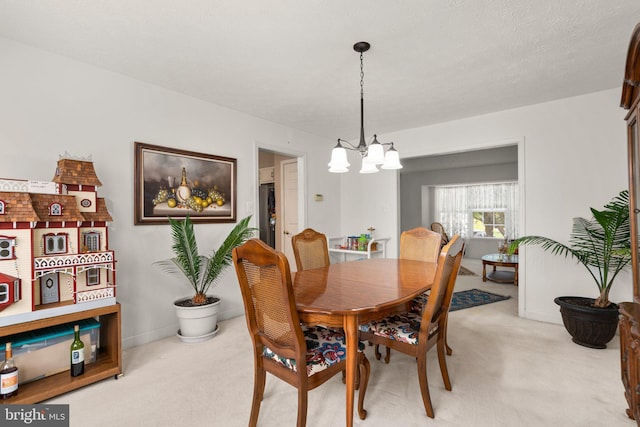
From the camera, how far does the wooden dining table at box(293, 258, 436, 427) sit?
1491 millimetres

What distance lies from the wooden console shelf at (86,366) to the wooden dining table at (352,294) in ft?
4.55

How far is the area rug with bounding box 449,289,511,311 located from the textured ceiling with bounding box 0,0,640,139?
2466 millimetres

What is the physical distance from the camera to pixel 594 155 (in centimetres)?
313

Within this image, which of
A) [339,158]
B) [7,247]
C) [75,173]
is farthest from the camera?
[339,158]

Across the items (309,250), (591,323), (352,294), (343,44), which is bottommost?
(591,323)

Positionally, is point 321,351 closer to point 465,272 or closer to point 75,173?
point 75,173

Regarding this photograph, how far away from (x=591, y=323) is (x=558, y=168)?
5.16ft

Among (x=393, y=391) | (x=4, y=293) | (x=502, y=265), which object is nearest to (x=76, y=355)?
(x=4, y=293)

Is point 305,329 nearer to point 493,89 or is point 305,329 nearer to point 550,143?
point 493,89

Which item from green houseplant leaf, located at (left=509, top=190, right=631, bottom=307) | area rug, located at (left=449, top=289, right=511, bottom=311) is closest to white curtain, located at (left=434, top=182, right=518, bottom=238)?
area rug, located at (left=449, top=289, right=511, bottom=311)

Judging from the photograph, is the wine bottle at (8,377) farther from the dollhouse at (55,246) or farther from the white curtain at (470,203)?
the white curtain at (470,203)

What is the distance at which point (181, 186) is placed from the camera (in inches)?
124

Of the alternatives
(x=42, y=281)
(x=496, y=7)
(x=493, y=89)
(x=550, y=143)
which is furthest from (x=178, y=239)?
(x=550, y=143)

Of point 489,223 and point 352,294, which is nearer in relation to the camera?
point 352,294
